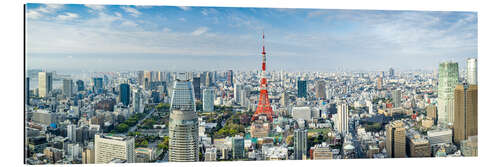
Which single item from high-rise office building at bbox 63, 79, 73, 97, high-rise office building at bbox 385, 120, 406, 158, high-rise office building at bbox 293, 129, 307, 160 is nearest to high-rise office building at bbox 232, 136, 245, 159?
high-rise office building at bbox 293, 129, 307, 160

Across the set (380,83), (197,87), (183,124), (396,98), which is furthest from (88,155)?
(396,98)

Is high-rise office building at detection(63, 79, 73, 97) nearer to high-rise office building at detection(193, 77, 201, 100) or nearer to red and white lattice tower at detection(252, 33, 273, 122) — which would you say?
high-rise office building at detection(193, 77, 201, 100)

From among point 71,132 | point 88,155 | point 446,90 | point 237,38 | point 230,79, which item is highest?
point 237,38

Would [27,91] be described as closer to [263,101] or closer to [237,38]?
[237,38]

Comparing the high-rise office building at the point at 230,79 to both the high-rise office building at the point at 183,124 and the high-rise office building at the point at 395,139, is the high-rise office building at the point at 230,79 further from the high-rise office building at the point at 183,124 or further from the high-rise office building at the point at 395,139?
the high-rise office building at the point at 395,139

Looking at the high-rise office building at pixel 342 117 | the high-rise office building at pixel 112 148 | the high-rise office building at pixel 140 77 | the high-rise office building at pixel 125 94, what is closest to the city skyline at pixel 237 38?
the high-rise office building at pixel 140 77

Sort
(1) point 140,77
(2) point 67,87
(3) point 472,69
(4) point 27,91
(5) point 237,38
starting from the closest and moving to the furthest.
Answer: (4) point 27,91 < (2) point 67,87 < (1) point 140,77 < (5) point 237,38 < (3) point 472,69

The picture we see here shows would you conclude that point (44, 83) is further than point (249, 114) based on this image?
No
